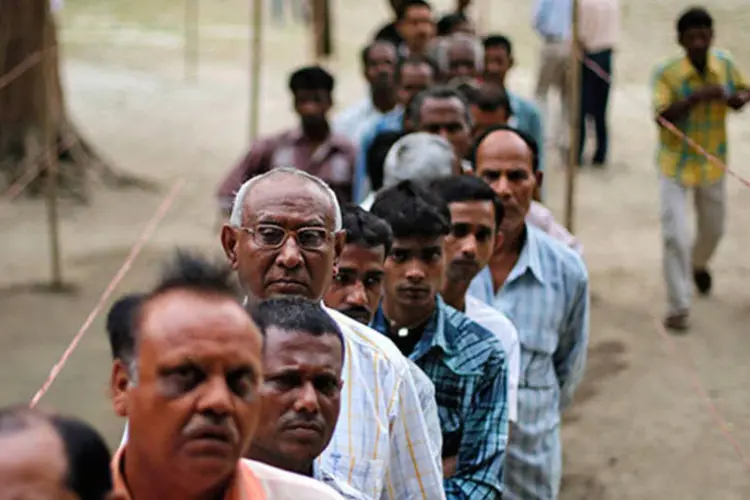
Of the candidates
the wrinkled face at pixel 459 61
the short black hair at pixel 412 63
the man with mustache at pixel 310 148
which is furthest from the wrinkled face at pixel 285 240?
the wrinkled face at pixel 459 61

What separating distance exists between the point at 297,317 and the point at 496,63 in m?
6.98

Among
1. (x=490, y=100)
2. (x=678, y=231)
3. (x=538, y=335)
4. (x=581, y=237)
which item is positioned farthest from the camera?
(x=581, y=237)

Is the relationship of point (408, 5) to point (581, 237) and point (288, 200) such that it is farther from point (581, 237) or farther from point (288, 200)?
point (288, 200)

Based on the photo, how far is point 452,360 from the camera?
13.3ft

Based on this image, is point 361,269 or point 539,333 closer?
point 361,269

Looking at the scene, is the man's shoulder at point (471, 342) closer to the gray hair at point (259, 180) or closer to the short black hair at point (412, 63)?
the gray hair at point (259, 180)

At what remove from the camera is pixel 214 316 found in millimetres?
2273

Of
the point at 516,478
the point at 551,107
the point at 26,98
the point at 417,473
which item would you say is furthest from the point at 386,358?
the point at 551,107

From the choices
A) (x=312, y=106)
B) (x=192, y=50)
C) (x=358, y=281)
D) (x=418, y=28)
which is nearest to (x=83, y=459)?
(x=358, y=281)

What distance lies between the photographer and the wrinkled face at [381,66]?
8.96 meters

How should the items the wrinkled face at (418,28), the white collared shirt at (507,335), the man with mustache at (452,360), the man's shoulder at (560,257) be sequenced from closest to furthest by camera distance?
the man with mustache at (452,360) < the white collared shirt at (507,335) < the man's shoulder at (560,257) < the wrinkled face at (418,28)

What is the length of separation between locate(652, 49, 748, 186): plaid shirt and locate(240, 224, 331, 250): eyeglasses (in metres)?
5.39

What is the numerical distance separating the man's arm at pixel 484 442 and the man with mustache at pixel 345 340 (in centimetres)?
53

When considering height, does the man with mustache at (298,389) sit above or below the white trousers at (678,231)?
above
